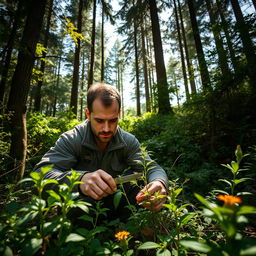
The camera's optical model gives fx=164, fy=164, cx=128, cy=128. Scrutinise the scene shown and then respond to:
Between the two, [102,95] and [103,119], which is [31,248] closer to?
[103,119]

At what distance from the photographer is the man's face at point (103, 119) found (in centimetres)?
215

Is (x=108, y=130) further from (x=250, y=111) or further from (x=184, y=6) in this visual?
(x=184, y=6)

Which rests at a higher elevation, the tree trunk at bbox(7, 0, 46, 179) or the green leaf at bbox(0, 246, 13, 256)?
the tree trunk at bbox(7, 0, 46, 179)

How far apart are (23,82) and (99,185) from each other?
4138 mm

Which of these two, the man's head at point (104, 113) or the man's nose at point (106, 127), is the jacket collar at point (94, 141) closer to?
the man's head at point (104, 113)

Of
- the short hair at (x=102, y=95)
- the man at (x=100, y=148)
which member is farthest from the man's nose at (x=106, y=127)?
the short hair at (x=102, y=95)

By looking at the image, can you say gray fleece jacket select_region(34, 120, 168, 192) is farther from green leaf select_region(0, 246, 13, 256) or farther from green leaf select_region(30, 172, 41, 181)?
green leaf select_region(0, 246, 13, 256)

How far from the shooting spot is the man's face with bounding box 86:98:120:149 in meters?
2.15

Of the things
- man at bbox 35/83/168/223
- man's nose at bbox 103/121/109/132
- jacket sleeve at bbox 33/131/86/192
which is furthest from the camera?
man's nose at bbox 103/121/109/132

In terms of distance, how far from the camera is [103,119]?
7.09ft

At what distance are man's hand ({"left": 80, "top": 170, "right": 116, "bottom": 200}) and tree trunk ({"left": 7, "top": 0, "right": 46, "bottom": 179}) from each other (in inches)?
133

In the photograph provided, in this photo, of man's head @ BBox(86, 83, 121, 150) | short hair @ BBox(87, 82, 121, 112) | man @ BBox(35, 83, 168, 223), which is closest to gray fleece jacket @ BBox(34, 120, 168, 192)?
man @ BBox(35, 83, 168, 223)

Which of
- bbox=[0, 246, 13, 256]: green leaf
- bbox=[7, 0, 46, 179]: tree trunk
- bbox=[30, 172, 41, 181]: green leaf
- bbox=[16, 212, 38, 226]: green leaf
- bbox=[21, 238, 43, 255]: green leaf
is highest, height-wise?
bbox=[7, 0, 46, 179]: tree trunk

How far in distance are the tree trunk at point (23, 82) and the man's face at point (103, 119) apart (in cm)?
271
